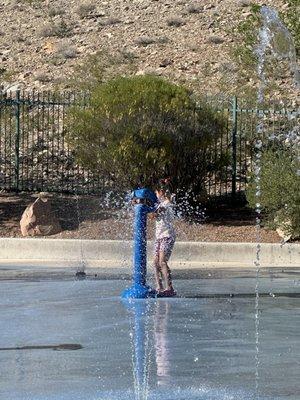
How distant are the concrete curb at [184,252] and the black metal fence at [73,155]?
13.7ft

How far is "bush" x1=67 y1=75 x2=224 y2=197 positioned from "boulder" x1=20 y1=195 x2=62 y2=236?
1778mm

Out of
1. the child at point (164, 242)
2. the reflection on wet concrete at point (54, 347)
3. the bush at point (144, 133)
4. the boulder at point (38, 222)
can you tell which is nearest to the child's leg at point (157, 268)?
the child at point (164, 242)

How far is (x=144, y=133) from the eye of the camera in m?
24.2

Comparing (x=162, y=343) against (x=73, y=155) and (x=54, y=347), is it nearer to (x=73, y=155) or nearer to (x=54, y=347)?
(x=54, y=347)

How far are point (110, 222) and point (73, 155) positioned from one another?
4.48 metres

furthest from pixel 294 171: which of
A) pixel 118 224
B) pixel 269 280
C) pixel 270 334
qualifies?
pixel 270 334

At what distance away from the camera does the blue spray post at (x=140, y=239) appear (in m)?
14.6

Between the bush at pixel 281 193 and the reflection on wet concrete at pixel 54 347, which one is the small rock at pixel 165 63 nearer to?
the bush at pixel 281 193

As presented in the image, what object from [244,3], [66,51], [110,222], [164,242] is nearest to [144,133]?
[110,222]

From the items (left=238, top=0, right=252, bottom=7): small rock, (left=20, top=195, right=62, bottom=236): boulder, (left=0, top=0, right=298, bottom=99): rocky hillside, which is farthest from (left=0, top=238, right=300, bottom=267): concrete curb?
(left=238, top=0, right=252, bottom=7): small rock

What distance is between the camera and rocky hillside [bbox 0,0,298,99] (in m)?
44.7

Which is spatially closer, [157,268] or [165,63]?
[157,268]

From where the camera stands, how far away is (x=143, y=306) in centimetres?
1418

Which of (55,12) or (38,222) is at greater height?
(55,12)
